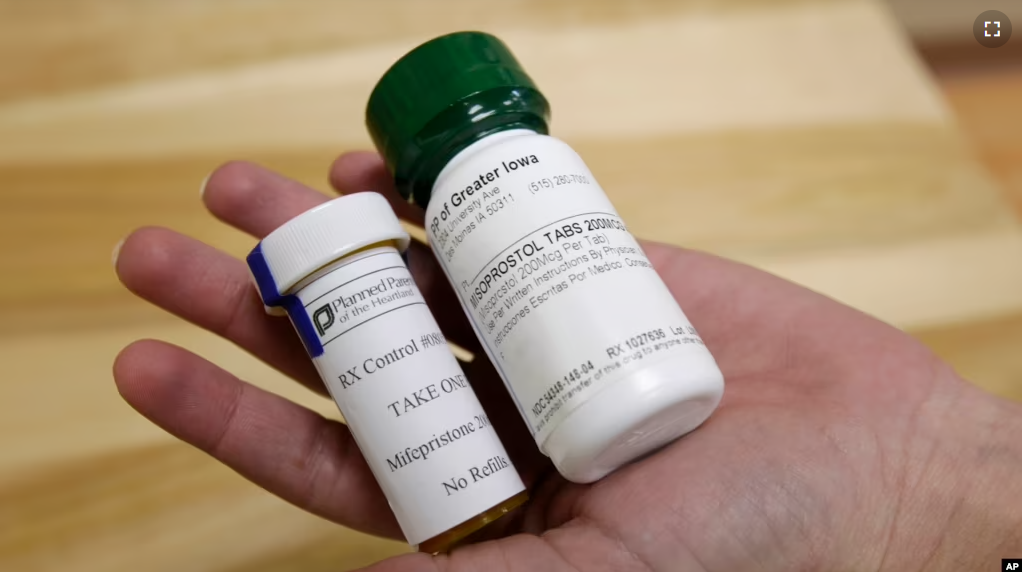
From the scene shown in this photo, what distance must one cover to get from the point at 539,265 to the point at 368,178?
0.21 metres

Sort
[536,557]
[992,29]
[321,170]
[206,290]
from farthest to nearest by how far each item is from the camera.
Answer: [992,29] → [321,170] → [206,290] → [536,557]

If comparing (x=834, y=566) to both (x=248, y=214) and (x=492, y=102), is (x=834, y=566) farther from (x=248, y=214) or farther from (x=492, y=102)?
(x=248, y=214)

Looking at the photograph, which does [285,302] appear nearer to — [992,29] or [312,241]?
[312,241]

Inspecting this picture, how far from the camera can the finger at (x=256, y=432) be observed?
0.54 meters

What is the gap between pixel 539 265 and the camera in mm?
500

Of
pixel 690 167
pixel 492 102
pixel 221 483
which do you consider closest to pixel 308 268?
pixel 492 102

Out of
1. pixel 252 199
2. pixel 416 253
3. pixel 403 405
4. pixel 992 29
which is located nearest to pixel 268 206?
pixel 252 199

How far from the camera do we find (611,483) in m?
0.51

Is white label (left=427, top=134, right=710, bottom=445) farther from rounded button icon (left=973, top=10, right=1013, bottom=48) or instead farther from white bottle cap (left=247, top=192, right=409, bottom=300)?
rounded button icon (left=973, top=10, right=1013, bottom=48)

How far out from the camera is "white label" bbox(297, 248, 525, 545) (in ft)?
1.62

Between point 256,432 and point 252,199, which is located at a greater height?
point 252,199

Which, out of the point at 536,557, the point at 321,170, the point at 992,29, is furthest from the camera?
the point at 992,29

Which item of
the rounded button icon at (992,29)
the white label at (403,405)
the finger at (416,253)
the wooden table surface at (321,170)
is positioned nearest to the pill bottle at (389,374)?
the white label at (403,405)

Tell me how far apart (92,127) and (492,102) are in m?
0.52
